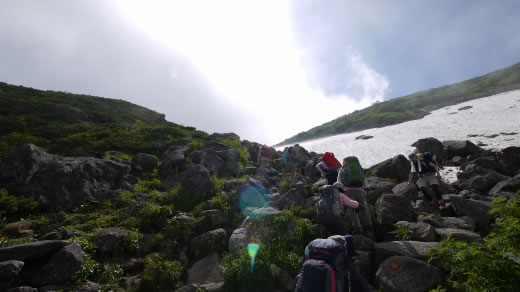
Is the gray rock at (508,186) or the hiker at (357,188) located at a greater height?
the hiker at (357,188)

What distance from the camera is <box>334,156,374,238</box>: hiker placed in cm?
A: 768

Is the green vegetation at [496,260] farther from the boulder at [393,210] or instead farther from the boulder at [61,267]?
the boulder at [61,267]

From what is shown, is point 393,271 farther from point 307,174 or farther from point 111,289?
point 307,174

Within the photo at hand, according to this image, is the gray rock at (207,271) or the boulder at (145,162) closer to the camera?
the gray rock at (207,271)

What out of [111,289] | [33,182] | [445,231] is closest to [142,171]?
[33,182]

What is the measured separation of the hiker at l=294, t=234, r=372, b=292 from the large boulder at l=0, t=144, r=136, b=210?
9865mm

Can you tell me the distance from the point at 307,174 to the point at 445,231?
29.0 ft

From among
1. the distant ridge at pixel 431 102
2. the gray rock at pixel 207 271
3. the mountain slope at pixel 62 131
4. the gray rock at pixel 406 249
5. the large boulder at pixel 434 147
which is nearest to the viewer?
the gray rock at pixel 406 249

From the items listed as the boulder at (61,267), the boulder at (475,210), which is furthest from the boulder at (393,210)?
the boulder at (61,267)

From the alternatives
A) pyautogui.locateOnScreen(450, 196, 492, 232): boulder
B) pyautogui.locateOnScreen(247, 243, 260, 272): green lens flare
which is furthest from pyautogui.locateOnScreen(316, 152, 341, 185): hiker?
pyautogui.locateOnScreen(450, 196, 492, 232): boulder

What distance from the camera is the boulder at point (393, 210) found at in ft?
26.6

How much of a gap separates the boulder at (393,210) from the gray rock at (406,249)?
146cm

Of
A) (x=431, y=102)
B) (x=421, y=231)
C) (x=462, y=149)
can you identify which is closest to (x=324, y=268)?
(x=421, y=231)

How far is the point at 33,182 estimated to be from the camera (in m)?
9.66
